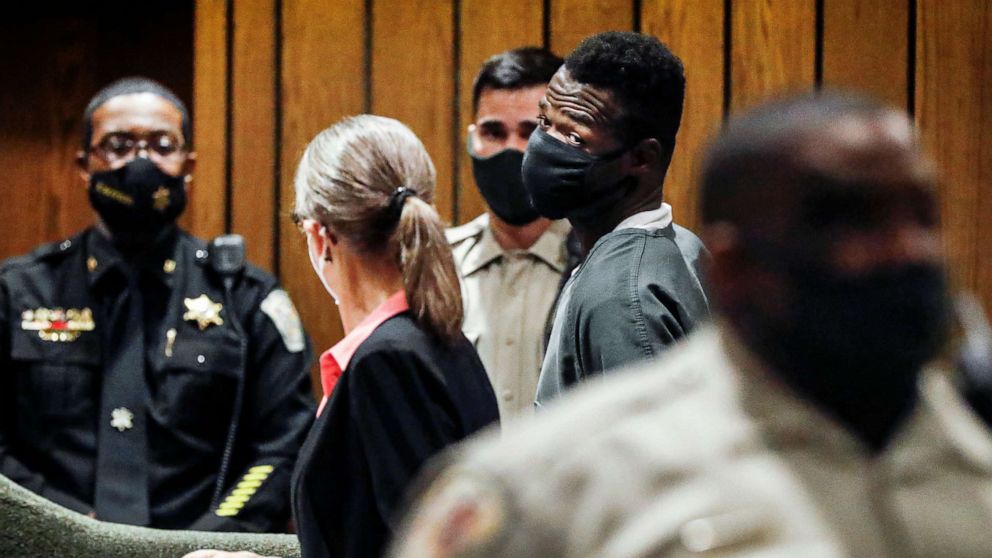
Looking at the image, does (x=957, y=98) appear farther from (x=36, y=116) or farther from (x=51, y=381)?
(x=36, y=116)

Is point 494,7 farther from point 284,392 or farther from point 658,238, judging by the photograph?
point 658,238

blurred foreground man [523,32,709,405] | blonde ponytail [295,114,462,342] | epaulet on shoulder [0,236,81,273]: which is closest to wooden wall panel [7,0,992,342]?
epaulet on shoulder [0,236,81,273]

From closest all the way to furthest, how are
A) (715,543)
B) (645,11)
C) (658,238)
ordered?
(715,543)
(658,238)
(645,11)

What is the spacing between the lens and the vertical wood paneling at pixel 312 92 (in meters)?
3.70

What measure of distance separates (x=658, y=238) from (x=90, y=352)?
1784 mm

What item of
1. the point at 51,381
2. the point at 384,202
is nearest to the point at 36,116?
the point at 51,381

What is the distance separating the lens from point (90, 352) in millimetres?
3352

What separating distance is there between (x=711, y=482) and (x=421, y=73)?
277 centimetres

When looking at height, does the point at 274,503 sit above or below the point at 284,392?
below

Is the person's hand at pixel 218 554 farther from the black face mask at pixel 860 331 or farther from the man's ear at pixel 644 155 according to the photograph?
the black face mask at pixel 860 331

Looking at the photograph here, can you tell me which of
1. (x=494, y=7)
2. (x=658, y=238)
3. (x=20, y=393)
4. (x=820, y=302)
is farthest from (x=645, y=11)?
(x=820, y=302)

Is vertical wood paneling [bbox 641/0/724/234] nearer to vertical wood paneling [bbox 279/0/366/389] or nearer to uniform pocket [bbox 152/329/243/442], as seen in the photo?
vertical wood paneling [bbox 279/0/366/389]

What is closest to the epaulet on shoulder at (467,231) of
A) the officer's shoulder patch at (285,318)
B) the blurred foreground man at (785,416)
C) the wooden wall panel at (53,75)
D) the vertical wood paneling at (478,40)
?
the vertical wood paneling at (478,40)

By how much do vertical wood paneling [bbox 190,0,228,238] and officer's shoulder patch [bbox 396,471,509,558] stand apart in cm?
281
